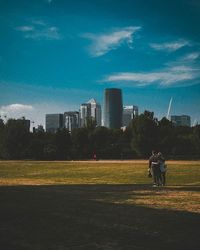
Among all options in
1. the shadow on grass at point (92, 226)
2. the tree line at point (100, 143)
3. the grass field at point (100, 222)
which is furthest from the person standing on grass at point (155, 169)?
the tree line at point (100, 143)

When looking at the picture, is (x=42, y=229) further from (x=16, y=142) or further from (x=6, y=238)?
(x=16, y=142)

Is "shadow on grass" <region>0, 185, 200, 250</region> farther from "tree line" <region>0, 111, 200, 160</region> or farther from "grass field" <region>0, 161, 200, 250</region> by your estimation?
"tree line" <region>0, 111, 200, 160</region>

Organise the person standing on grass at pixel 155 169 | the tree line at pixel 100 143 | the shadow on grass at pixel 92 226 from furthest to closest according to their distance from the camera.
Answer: the tree line at pixel 100 143 → the person standing on grass at pixel 155 169 → the shadow on grass at pixel 92 226

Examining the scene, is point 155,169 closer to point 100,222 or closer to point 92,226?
point 100,222

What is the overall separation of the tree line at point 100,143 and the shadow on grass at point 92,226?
89.3 metres

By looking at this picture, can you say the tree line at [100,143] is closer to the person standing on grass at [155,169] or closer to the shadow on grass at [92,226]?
the person standing on grass at [155,169]

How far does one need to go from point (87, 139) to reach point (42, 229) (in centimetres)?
10399

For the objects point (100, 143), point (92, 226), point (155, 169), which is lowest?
point (92, 226)

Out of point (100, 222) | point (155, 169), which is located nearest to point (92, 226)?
point (100, 222)

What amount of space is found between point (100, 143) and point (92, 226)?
105 meters

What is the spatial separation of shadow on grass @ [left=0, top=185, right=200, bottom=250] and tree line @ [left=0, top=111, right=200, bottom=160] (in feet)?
293

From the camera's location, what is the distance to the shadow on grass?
1113 cm

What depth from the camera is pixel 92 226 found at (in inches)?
534

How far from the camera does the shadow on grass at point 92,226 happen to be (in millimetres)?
11133
